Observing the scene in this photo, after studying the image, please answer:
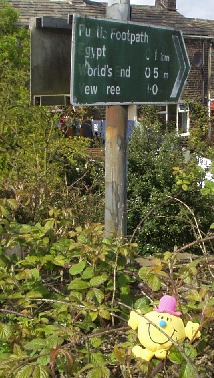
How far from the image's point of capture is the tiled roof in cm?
2717

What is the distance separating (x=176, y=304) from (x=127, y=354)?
30cm

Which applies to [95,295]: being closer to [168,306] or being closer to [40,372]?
[168,306]

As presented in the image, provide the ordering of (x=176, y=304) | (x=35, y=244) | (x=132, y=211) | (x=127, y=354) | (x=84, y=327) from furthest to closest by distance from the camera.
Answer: (x=132, y=211), (x=35, y=244), (x=84, y=327), (x=176, y=304), (x=127, y=354)

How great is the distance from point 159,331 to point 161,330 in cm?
4

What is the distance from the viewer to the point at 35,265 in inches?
129

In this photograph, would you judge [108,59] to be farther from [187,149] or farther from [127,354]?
Answer: [187,149]

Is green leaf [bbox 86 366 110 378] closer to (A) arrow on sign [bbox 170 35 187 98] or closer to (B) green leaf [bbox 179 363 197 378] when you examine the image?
(B) green leaf [bbox 179 363 197 378]

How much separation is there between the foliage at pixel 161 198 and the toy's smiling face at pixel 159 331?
12.3 feet

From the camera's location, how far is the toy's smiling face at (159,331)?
229cm

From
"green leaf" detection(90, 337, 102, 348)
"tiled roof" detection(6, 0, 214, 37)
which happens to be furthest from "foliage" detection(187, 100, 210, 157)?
"green leaf" detection(90, 337, 102, 348)

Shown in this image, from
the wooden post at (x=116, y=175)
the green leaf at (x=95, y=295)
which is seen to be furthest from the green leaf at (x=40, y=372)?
the wooden post at (x=116, y=175)

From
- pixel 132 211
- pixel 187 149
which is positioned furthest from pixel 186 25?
pixel 132 211

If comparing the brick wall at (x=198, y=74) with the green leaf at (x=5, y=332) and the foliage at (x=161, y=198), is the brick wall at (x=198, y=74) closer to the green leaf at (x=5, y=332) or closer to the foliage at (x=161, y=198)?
the foliage at (x=161, y=198)

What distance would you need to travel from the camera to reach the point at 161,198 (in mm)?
6676
